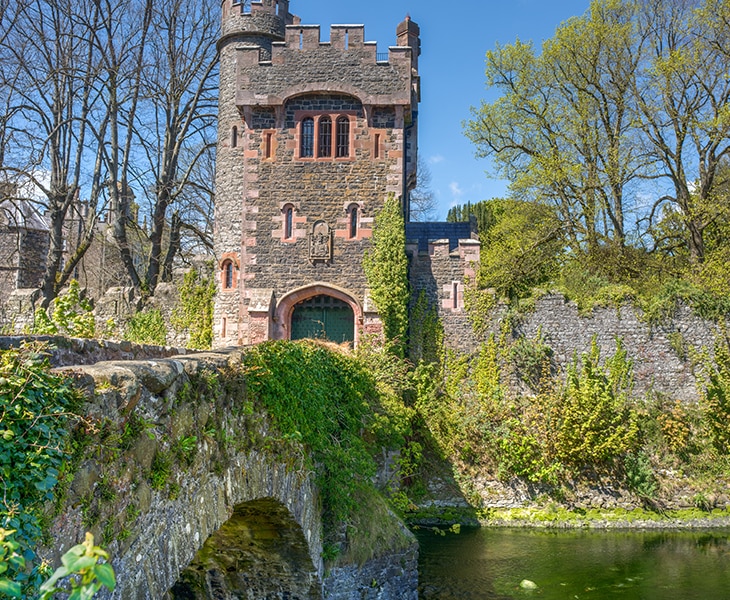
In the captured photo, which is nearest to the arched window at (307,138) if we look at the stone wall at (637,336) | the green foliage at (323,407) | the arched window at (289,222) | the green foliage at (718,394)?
the arched window at (289,222)

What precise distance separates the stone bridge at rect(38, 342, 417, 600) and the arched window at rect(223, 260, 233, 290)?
518 inches

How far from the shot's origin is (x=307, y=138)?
21.1 meters

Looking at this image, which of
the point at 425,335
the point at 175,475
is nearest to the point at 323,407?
the point at 175,475

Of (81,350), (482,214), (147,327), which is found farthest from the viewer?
(482,214)

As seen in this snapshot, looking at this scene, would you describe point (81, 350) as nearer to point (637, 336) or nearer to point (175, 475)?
point (175, 475)

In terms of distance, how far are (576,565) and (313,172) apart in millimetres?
12027

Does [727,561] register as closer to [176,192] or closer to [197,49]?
[176,192]

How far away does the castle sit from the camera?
2059 centimetres

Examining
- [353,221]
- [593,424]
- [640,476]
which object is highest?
[353,221]

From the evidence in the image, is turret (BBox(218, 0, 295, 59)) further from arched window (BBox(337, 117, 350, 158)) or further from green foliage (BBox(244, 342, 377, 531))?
green foliage (BBox(244, 342, 377, 531))

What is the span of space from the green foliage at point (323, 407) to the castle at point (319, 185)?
676cm

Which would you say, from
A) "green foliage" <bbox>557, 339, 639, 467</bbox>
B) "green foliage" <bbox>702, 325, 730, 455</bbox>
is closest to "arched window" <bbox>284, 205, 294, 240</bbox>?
"green foliage" <bbox>557, 339, 639, 467</bbox>

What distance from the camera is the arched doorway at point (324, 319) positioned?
2072cm

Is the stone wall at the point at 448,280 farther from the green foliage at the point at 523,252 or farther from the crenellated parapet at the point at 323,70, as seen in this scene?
the crenellated parapet at the point at 323,70
